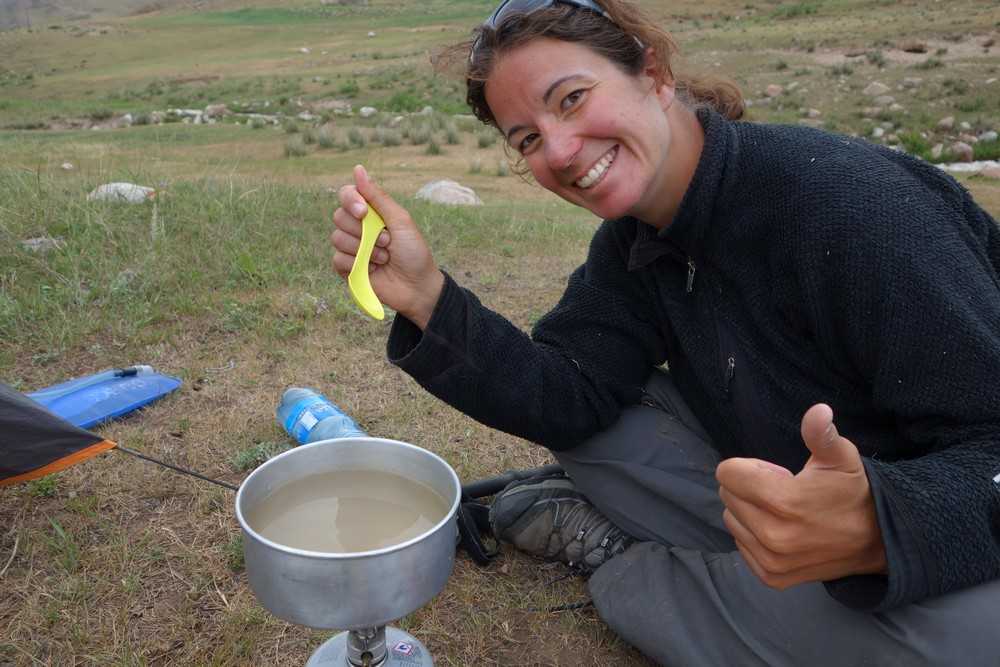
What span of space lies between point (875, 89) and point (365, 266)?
1915 centimetres

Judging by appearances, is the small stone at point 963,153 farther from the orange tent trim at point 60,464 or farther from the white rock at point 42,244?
the orange tent trim at point 60,464

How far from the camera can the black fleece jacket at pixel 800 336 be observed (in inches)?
50.7

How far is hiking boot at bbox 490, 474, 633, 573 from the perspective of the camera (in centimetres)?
209

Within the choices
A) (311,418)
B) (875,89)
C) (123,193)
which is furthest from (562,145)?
(875,89)

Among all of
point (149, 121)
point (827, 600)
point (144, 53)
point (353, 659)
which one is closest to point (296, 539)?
point (353, 659)

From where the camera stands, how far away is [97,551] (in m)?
2.04

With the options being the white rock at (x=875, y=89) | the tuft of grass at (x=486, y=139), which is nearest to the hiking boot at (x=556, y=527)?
the tuft of grass at (x=486, y=139)

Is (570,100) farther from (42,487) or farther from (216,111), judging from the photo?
(216,111)

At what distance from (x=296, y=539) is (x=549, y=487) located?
960 mm

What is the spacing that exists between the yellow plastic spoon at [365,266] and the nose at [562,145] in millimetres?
368

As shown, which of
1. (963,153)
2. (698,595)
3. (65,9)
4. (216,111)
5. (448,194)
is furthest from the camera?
(65,9)

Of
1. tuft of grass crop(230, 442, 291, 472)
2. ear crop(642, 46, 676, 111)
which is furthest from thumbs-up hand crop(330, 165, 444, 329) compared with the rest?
tuft of grass crop(230, 442, 291, 472)

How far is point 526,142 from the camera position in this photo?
5.75ft

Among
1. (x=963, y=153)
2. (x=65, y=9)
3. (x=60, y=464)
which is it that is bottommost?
(x=65, y=9)
